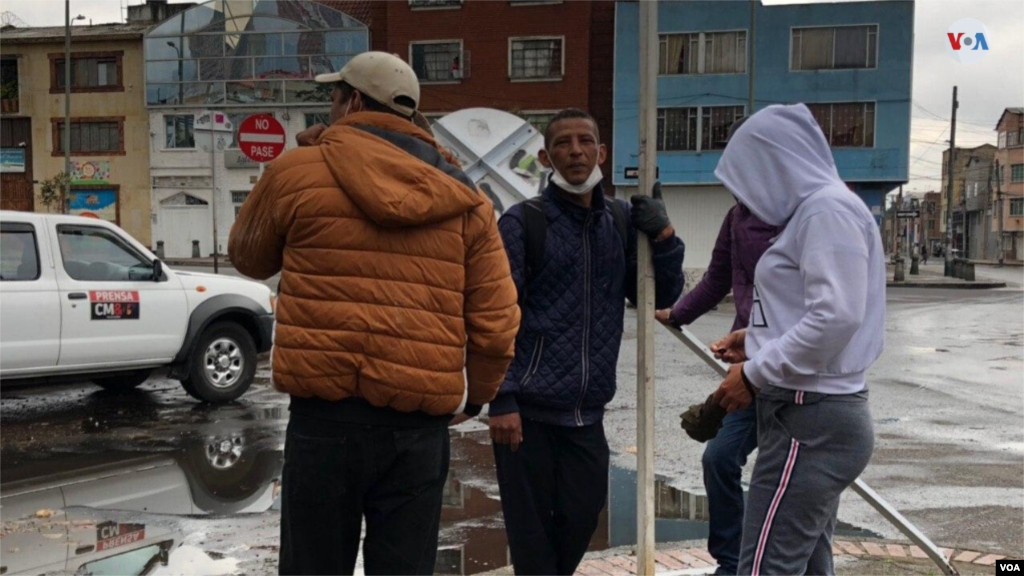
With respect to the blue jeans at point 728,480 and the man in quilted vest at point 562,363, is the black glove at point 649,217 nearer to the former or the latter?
the man in quilted vest at point 562,363

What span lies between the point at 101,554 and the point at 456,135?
547 inches

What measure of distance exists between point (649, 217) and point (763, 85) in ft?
121

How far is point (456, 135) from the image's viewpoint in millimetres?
18422

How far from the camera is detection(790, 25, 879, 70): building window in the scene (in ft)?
124

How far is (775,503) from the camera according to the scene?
3033mm

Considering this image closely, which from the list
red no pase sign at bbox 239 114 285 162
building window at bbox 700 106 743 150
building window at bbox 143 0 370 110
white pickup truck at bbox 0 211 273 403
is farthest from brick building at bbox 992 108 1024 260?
white pickup truck at bbox 0 211 273 403

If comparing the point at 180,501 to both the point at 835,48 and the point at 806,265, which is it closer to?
the point at 806,265

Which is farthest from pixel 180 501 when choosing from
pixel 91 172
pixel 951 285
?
pixel 91 172

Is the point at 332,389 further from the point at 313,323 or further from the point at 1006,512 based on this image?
the point at 1006,512

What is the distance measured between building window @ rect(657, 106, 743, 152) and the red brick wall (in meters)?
3.51

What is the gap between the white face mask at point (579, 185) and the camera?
3.84m

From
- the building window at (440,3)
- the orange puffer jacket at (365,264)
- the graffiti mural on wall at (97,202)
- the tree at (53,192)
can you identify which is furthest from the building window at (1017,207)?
the orange puffer jacket at (365,264)

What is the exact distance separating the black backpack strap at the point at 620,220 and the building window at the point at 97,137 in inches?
1760

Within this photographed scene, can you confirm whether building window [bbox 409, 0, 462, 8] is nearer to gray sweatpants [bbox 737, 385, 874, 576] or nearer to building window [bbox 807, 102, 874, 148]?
building window [bbox 807, 102, 874, 148]
